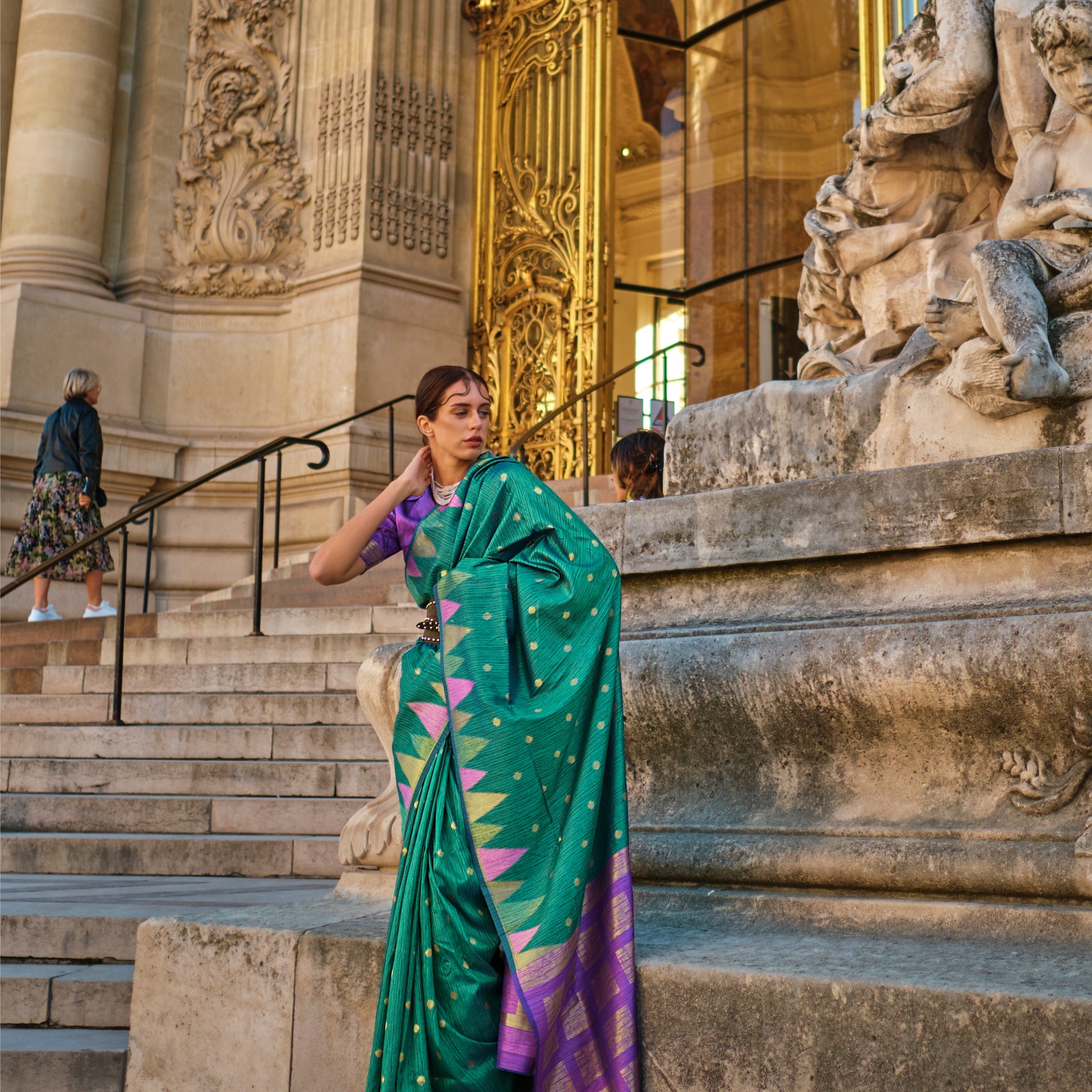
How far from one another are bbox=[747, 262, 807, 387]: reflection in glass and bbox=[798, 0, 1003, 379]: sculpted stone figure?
29.6ft

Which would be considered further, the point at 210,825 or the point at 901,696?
the point at 210,825

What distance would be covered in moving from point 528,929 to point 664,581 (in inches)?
44.1

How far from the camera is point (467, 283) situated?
12875 millimetres

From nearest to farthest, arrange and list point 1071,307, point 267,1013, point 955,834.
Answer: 1. point 955,834
2. point 267,1013
3. point 1071,307

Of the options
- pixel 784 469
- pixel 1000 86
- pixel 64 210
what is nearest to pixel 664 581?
pixel 784 469

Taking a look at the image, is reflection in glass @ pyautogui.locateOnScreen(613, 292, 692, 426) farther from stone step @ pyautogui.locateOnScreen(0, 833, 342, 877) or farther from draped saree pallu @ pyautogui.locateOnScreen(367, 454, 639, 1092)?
draped saree pallu @ pyautogui.locateOnScreen(367, 454, 639, 1092)

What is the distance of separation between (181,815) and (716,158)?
33.0 ft

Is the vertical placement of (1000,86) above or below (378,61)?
below

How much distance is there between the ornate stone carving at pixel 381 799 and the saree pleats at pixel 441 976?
703 mm

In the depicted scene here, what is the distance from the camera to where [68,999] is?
403 centimetres

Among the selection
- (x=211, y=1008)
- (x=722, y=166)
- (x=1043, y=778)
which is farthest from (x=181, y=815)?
(x=722, y=166)

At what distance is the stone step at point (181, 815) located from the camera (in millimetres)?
5664

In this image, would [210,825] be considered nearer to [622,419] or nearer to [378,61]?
[622,419]

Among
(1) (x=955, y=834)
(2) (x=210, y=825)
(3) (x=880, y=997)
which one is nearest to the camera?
(3) (x=880, y=997)
